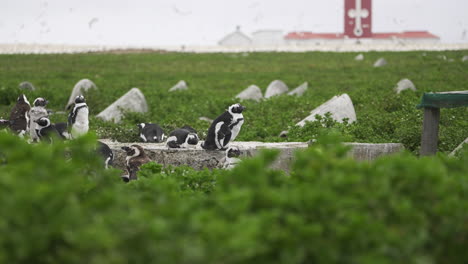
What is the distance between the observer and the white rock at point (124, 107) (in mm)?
14500

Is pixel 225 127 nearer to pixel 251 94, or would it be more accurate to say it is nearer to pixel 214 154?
pixel 214 154

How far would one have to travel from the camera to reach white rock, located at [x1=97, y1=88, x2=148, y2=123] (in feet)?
47.6

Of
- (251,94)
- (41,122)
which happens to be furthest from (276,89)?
(41,122)

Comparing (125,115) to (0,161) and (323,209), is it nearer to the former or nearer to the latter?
(0,161)

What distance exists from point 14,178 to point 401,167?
5.70ft

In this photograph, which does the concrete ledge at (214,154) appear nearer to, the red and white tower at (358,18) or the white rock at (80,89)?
the white rock at (80,89)

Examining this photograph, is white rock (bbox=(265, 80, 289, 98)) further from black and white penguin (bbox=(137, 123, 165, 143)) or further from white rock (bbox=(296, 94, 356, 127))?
black and white penguin (bbox=(137, 123, 165, 143))

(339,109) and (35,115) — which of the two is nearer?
(35,115)

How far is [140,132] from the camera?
996 centimetres

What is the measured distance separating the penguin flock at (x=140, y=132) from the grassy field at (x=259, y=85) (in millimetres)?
1005

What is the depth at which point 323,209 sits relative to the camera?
2.61 metres

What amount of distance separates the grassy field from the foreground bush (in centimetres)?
533

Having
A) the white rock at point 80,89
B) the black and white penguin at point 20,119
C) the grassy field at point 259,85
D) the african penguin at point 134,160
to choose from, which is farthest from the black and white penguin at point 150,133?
the white rock at point 80,89

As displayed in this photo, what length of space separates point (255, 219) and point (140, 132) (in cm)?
773
